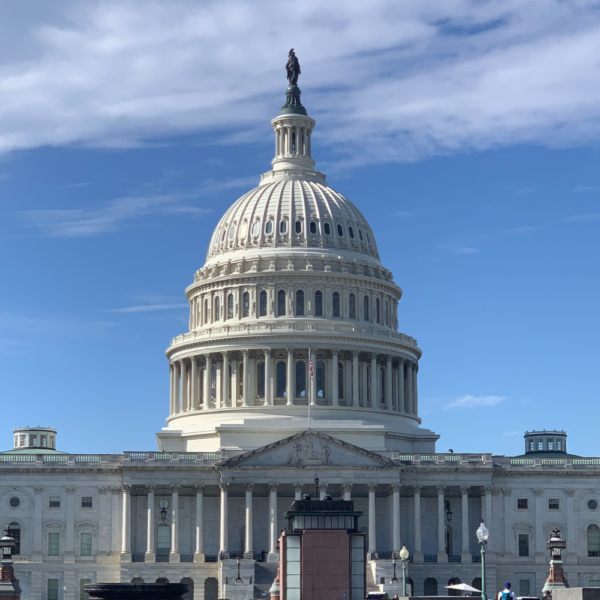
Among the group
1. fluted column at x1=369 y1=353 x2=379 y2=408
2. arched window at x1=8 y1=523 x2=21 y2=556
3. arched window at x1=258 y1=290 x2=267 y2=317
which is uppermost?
arched window at x1=258 y1=290 x2=267 y2=317

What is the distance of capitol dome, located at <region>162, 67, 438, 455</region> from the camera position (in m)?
155

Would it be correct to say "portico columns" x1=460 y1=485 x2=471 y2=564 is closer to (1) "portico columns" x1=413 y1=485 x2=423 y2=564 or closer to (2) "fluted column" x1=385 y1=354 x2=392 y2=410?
(1) "portico columns" x1=413 y1=485 x2=423 y2=564

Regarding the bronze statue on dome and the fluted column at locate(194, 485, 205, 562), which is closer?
the fluted column at locate(194, 485, 205, 562)

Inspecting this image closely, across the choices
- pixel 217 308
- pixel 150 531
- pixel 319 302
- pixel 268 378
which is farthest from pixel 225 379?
pixel 150 531

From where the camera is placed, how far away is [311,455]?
14275 centimetres

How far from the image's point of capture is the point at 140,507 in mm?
146250

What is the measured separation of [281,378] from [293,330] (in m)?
5.32

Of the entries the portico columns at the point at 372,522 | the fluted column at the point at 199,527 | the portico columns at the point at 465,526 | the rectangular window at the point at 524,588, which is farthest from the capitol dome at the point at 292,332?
the rectangular window at the point at 524,588

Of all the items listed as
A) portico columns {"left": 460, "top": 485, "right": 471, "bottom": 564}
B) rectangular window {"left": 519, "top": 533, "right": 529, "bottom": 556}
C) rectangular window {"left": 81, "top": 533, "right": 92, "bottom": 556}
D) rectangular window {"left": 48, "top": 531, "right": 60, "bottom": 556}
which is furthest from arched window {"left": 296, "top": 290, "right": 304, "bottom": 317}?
rectangular window {"left": 48, "top": 531, "right": 60, "bottom": 556}

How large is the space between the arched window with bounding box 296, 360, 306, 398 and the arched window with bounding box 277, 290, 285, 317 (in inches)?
220

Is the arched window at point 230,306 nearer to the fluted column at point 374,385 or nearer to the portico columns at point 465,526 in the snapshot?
the fluted column at point 374,385

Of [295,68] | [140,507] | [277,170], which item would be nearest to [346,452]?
[140,507]

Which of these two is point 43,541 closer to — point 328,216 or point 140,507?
point 140,507

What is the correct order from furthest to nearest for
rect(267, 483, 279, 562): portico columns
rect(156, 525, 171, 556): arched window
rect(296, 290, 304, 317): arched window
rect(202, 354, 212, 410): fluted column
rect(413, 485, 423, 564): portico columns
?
rect(296, 290, 304, 317): arched window, rect(202, 354, 212, 410): fluted column, rect(156, 525, 171, 556): arched window, rect(413, 485, 423, 564): portico columns, rect(267, 483, 279, 562): portico columns
